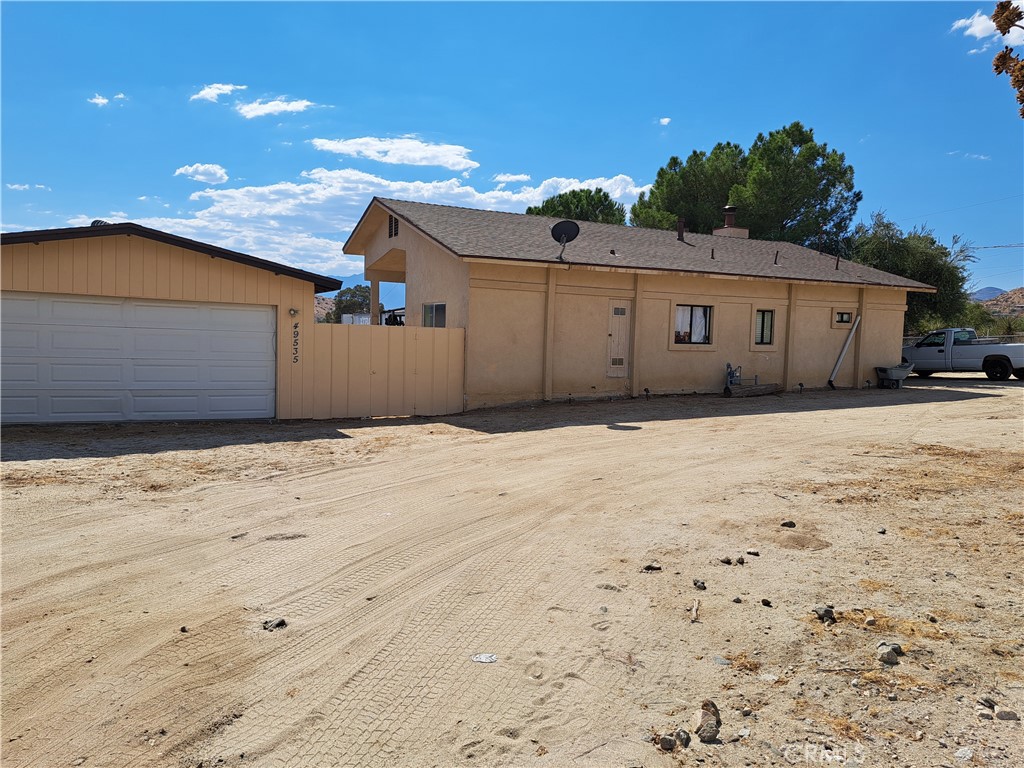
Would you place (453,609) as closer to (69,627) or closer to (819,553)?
(69,627)

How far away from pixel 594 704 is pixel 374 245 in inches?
839

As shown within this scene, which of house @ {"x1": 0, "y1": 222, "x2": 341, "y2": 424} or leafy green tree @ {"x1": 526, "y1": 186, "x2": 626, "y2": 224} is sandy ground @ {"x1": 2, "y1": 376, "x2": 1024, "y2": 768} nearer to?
house @ {"x1": 0, "y1": 222, "x2": 341, "y2": 424}

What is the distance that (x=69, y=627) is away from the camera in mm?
4016

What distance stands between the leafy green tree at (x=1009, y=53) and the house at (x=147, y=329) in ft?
36.0

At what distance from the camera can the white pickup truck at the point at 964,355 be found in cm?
2541

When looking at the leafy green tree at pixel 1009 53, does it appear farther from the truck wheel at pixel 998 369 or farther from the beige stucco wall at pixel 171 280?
the truck wheel at pixel 998 369

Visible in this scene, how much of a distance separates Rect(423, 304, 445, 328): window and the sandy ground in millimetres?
9500

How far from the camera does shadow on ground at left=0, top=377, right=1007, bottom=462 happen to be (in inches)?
406

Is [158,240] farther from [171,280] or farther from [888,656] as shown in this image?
[888,656]

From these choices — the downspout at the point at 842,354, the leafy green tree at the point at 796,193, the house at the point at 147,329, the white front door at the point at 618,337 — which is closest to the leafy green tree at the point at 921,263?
the leafy green tree at the point at 796,193

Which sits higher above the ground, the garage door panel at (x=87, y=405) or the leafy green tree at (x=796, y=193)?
the leafy green tree at (x=796, y=193)

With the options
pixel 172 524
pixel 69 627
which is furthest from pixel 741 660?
pixel 172 524

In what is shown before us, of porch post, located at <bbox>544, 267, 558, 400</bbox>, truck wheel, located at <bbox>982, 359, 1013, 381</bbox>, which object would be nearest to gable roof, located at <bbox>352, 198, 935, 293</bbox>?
porch post, located at <bbox>544, 267, 558, 400</bbox>

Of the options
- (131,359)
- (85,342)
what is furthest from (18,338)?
(131,359)
